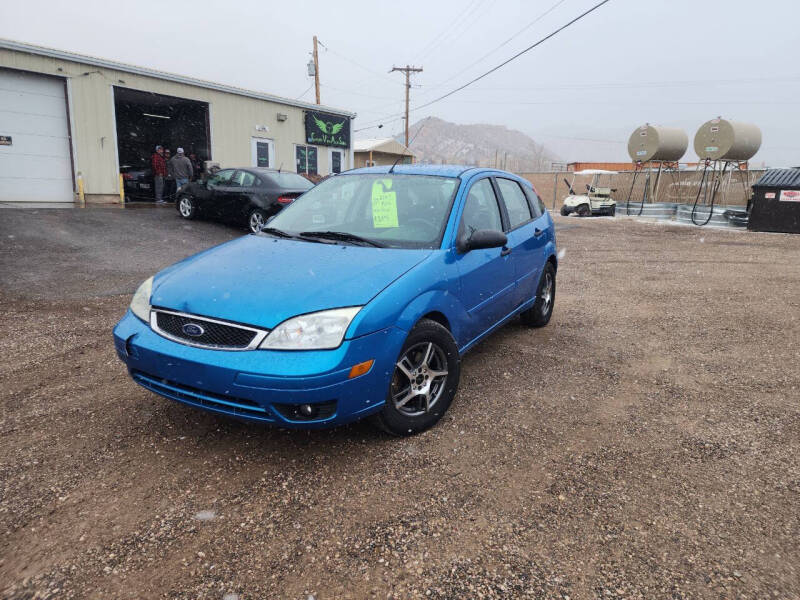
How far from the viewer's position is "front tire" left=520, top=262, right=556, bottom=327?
5.01 meters

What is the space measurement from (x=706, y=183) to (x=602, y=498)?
2183cm

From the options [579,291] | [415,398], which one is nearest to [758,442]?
[415,398]

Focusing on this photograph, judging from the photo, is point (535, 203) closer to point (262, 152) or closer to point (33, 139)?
point (33, 139)

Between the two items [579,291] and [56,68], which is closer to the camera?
[579,291]

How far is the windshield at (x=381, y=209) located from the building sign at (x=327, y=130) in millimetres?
17325

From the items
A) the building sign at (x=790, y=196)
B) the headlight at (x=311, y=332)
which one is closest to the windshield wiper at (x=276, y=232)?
the headlight at (x=311, y=332)

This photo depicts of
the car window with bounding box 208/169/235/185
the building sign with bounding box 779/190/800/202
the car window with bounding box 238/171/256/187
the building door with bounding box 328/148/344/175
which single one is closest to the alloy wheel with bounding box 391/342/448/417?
the car window with bounding box 238/171/256/187

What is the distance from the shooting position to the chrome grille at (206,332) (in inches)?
96.4

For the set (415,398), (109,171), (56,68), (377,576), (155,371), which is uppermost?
(56,68)

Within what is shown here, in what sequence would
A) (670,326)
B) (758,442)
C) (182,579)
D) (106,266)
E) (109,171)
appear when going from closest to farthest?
(182,579), (758,442), (670,326), (106,266), (109,171)

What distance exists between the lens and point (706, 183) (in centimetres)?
2022

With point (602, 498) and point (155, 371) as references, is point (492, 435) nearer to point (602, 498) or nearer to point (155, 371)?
point (602, 498)

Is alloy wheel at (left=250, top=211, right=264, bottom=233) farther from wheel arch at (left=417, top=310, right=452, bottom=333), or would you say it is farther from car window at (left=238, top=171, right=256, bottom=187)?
wheel arch at (left=417, top=310, right=452, bottom=333)

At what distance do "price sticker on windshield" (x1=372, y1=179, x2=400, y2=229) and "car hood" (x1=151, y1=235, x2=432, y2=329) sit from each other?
1.25 ft
